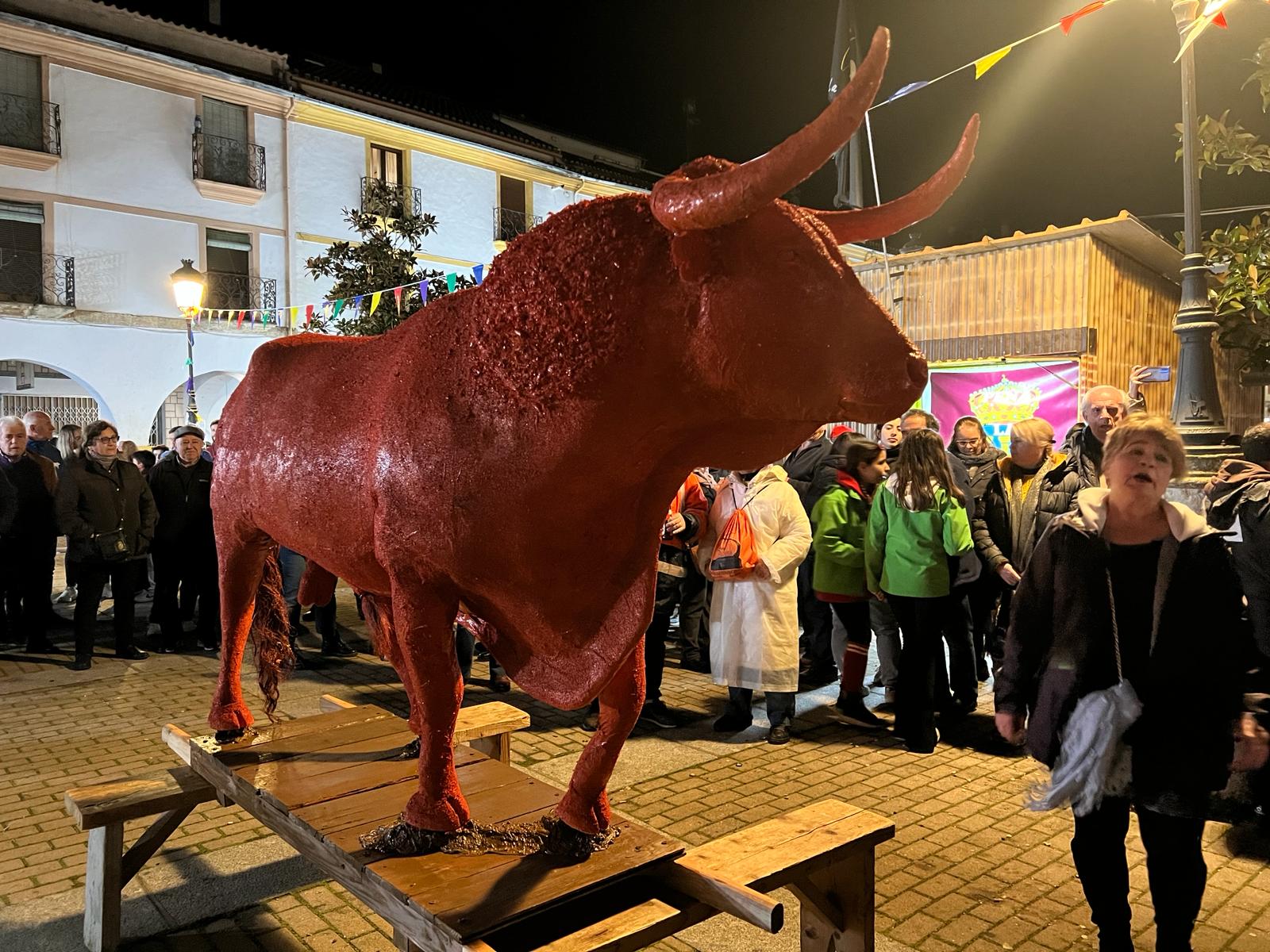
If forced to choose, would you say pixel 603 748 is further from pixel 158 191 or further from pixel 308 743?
pixel 158 191

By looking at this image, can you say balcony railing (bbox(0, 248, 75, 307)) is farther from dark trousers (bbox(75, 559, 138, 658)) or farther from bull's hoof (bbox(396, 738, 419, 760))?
bull's hoof (bbox(396, 738, 419, 760))

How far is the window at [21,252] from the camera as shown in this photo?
16.3 meters

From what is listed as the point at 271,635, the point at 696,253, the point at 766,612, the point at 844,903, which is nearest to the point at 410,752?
the point at 271,635

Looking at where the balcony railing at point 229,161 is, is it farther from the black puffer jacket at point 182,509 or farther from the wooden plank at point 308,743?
the wooden plank at point 308,743

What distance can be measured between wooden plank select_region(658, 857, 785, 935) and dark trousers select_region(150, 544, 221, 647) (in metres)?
7.11

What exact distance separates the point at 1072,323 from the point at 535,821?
31.5 feet

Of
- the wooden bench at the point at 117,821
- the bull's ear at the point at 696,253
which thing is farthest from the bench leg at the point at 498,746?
the bull's ear at the point at 696,253

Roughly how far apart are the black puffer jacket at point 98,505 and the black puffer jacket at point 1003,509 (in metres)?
6.84

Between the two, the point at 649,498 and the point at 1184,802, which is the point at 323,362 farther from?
the point at 1184,802

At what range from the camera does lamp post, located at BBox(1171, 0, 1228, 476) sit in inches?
252

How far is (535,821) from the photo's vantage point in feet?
7.72

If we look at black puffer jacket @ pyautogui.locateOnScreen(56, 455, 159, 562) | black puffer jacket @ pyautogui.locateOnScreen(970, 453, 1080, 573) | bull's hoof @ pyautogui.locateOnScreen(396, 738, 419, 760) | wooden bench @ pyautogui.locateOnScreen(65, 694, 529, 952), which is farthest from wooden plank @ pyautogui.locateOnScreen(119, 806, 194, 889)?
black puffer jacket @ pyautogui.locateOnScreen(56, 455, 159, 562)

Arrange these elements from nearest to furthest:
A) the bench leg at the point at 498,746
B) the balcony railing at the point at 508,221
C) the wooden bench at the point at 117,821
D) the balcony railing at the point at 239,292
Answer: the wooden bench at the point at 117,821 < the bench leg at the point at 498,746 < the balcony railing at the point at 239,292 < the balcony railing at the point at 508,221

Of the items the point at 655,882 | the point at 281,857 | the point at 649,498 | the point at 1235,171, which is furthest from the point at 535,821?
the point at 1235,171
